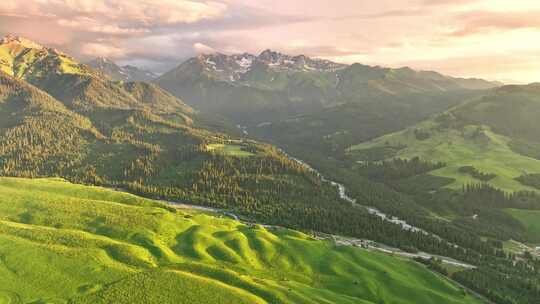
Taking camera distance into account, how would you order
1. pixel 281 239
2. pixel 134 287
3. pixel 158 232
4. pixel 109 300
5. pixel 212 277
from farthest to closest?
pixel 281 239 → pixel 158 232 → pixel 212 277 → pixel 134 287 → pixel 109 300

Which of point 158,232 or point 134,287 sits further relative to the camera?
point 158,232

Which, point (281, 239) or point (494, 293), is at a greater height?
point (281, 239)

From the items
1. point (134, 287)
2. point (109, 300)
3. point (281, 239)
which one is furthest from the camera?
point (281, 239)

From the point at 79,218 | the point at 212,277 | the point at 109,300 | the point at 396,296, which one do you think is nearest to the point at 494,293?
the point at 396,296

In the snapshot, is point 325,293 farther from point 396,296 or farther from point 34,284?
point 34,284

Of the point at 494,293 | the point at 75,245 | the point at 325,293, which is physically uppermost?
the point at 75,245

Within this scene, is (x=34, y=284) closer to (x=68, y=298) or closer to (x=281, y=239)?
(x=68, y=298)

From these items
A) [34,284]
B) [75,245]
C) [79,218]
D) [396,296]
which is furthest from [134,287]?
[396,296]
